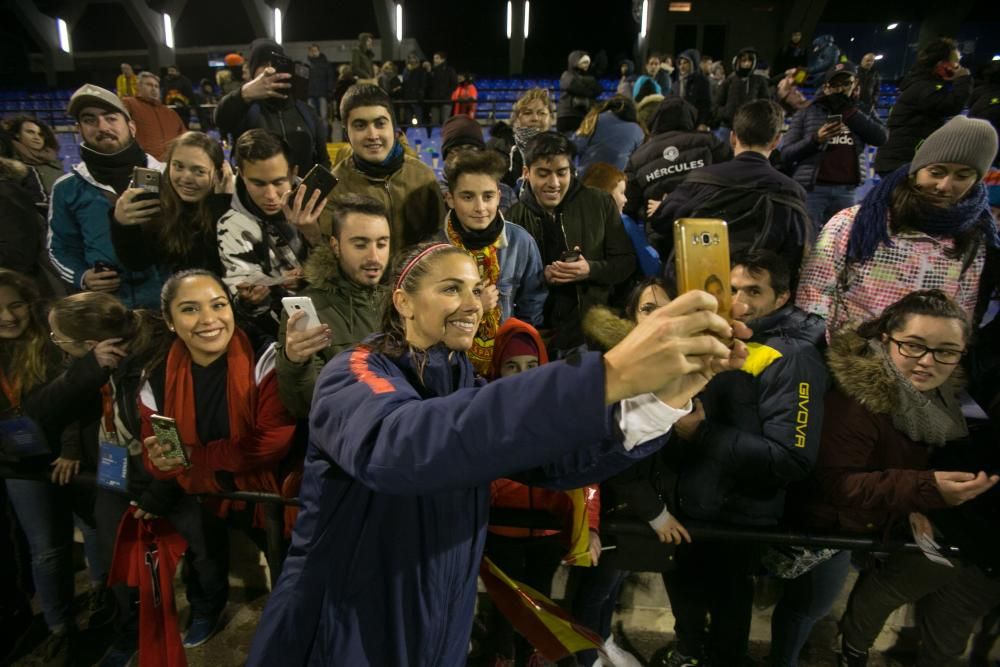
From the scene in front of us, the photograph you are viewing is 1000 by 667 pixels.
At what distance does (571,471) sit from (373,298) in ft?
4.58

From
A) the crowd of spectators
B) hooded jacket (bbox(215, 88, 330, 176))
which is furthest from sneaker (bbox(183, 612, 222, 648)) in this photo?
hooded jacket (bbox(215, 88, 330, 176))

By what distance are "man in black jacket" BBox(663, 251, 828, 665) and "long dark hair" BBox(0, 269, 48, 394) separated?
2705mm

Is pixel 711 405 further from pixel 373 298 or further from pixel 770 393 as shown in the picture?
pixel 373 298

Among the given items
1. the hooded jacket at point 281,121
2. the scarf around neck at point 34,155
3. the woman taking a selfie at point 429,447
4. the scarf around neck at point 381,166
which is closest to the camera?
the woman taking a selfie at point 429,447

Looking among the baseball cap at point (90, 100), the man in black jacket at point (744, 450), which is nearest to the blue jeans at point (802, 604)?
the man in black jacket at point (744, 450)

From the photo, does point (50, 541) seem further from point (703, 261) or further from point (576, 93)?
point (576, 93)

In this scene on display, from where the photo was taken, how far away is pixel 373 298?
7.73 ft

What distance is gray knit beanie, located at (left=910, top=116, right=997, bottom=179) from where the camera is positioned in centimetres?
228

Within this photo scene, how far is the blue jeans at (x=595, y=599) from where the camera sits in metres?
2.26

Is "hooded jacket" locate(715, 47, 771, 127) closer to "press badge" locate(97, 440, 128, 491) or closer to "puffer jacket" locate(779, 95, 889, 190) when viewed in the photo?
"puffer jacket" locate(779, 95, 889, 190)

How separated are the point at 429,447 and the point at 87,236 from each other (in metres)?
2.82

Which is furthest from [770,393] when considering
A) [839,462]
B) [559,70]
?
[559,70]

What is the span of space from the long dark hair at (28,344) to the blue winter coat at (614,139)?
11.5 feet

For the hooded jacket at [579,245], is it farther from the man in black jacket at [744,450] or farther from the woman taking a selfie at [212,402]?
the woman taking a selfie at [212,402]
